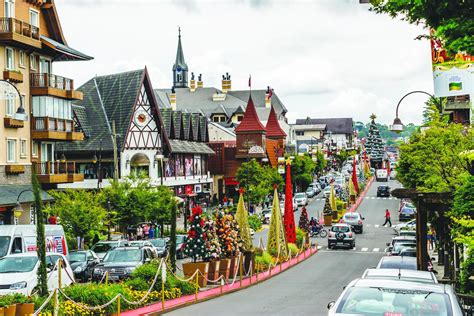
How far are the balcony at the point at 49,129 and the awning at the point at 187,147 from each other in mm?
23685

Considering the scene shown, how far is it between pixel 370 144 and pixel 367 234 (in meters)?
123

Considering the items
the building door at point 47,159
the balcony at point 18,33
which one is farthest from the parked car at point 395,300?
the building door at point 47,159

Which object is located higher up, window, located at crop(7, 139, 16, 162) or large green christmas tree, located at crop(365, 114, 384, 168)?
large green christmas tree, located at crop(365, 114, 384, 168)

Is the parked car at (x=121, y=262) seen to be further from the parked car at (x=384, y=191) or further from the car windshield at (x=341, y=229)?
the parked car at (x=384, y=191)

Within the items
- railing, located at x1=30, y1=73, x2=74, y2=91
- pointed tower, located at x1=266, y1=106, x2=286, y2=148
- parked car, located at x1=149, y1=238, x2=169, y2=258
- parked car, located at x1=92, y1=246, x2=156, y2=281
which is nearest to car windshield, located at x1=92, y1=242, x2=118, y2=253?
parked car, located at x1=149, y1=238, x2=169, y2=258

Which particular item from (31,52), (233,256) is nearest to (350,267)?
(233,256)

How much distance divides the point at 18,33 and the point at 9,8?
1848 millimetres

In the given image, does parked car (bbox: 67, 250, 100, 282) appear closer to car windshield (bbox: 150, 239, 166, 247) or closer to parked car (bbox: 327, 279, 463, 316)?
Answer: car windshield (bbox: 150, 239, 166, 247)

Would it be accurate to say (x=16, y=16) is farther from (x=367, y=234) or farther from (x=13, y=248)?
(x=367, y=234)

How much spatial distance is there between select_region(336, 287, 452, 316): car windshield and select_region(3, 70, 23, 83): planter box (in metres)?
36.1

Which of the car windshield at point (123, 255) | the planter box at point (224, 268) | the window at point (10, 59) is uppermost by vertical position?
the window at point (10, 59)

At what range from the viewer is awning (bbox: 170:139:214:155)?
7457 cm

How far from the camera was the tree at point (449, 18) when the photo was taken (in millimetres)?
12242

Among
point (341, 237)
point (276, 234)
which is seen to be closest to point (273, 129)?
point (341, 237)
